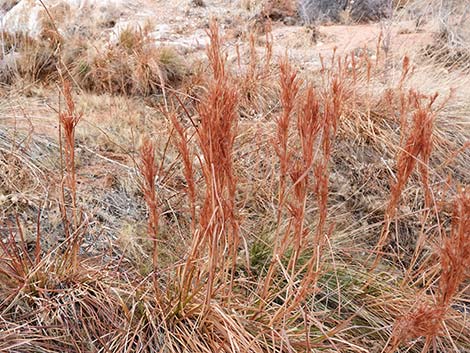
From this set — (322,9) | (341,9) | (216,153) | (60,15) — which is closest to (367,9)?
(341,9)

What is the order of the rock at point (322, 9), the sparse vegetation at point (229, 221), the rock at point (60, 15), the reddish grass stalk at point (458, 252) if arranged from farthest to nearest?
1. the rock at point (322, 9)
2. the rock at point (60, 15)
3. the sparse vegetation at point (229, 221)
4. the reddish grass stalk at point (458, 252)

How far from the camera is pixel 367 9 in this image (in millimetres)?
8023

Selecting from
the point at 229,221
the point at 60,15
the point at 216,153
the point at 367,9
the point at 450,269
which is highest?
the point at 216,153

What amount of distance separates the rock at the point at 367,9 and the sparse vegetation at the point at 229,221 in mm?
4198

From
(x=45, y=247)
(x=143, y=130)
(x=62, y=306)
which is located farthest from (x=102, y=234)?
(x=143, y=130)

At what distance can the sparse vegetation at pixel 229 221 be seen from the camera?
138cm

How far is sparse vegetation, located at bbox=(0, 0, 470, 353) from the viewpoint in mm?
1383

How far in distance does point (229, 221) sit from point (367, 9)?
731cm

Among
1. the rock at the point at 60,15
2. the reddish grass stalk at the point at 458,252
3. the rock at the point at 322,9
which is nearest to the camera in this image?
the reddish grass stalk at the point at 458,252

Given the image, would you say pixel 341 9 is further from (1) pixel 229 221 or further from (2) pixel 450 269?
(2) pixel 450 269

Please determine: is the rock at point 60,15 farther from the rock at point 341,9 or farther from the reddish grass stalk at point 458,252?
the reddish grass stalk at point 458,252

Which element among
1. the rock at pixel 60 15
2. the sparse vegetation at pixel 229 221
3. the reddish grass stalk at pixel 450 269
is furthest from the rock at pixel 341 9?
the reddish grass stalk at pixel 450 269

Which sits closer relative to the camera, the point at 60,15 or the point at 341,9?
the point at 60,15

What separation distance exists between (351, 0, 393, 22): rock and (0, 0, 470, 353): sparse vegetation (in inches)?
165
